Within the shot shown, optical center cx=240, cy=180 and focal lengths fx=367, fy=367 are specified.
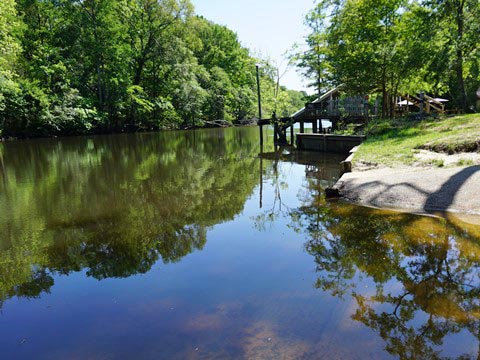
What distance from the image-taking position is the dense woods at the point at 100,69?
3303 cm

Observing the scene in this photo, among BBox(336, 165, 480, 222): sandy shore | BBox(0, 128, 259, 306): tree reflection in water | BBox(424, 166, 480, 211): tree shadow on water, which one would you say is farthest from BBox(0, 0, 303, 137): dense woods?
BBox(424, 166, 480, 211): tree shadow on water

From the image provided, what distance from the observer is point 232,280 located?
527 cm

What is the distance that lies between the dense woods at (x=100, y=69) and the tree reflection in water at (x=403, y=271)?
26.5m

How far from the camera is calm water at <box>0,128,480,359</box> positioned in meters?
3.75

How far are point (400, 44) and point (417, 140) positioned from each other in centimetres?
877

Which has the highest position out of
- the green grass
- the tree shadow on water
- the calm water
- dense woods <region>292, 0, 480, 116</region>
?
dense woods <region>292, 0, 480, 116</region>

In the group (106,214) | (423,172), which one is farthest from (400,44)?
(106,214)

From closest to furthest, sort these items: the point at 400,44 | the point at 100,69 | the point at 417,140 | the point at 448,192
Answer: the point at 448,192 → the point at 417,140 → the point at 400,44 → the point at 100,69

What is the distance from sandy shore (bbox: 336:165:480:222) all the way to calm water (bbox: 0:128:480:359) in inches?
25.7

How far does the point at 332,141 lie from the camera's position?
19438 mm

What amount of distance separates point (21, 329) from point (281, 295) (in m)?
3.11

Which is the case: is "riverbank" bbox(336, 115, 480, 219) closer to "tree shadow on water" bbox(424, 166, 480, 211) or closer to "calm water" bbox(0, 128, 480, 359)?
"tree shadow on water" bbox(424, 166, 480, 211)

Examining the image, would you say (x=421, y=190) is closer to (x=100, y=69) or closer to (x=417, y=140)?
(x=417, y=140)

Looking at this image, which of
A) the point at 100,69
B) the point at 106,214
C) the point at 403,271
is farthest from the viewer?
the point at 100,69
